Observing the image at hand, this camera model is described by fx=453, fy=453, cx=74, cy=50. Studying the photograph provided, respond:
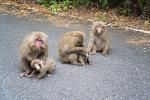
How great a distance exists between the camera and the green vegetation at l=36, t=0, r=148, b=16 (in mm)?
15649

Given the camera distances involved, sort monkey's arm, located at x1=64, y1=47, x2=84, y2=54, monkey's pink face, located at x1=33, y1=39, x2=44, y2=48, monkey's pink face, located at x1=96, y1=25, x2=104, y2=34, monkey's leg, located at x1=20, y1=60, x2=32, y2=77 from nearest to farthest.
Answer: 1. monkey's pink face, located at x1=33, y1=39, x2=44, y2=48
2. monkey's leg, located at x1=20, y1=60, x2=32, y2=77
3. monkey's arm, located at x1=64, y1=47, x2=84, y2=54
4. monkey's pink face, located at x1=96, y1=25, x2=104, y2=34

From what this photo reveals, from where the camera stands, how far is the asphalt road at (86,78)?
Answer: 313 inches

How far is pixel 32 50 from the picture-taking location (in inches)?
338

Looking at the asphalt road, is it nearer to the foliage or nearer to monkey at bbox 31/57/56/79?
monkey at bbox 31/57/56/79

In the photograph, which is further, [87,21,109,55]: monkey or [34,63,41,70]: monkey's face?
[87,21,109,55]: monkey

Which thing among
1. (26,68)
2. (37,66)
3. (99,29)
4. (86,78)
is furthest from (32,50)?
(99,29)

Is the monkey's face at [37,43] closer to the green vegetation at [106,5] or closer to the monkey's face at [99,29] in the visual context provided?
the monkey's face at [99,29]

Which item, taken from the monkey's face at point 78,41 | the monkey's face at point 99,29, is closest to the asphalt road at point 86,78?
the monkey's face at point 78,41

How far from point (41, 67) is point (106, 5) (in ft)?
26.8

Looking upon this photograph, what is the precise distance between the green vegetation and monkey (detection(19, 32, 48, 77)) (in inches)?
286

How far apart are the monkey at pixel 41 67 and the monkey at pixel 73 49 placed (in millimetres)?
797

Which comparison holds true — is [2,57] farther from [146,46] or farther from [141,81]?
[146,46]

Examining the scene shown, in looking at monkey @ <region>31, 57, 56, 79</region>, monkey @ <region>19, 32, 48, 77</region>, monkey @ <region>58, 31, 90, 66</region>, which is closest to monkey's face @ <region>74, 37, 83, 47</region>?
monkey @ <region>58, 31, 90, 66</region>

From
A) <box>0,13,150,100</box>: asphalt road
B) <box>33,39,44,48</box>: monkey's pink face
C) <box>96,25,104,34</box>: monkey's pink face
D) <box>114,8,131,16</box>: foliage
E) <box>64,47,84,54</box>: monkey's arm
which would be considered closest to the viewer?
<box>0,13,150,100</box>: asphalt road
